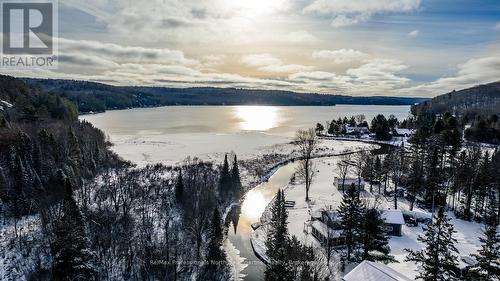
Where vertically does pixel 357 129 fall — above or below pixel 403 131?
below

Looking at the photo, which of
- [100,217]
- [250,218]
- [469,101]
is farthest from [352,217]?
[469,101]

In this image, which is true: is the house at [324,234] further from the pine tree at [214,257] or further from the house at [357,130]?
the house at [357,130]

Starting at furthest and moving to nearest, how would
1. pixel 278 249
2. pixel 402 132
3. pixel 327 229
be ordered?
1. pixel 402 132
2. pixel 327 229
3. pixel 278 249

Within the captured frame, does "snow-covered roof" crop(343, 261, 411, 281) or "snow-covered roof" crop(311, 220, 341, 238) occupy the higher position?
"snow-covered roof" crop(343, 261, 411, 281)

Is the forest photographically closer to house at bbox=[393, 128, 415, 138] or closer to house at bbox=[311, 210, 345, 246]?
house at bbox=[311, 210, 345, 246]

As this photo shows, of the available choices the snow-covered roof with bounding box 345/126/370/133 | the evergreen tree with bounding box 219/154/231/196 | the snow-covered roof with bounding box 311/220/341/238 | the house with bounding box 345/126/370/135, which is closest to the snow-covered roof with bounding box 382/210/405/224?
the snow-covered roof with bounding box 311/220/341/238

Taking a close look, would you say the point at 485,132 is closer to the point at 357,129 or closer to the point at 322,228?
the point at 357,129
